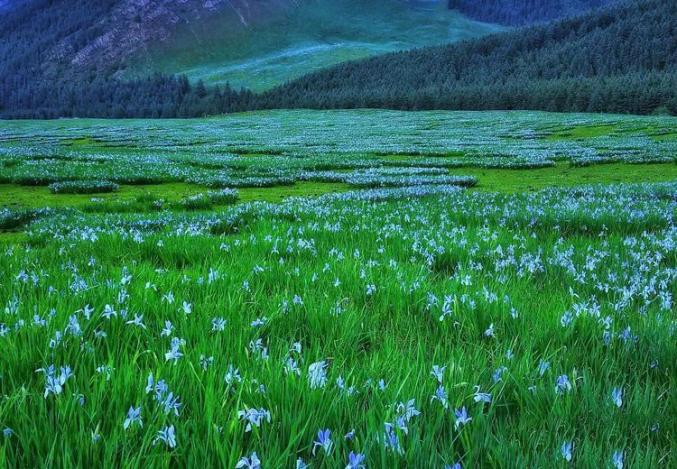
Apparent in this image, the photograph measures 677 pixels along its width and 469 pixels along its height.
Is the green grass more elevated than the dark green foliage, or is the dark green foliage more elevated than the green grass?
the dark green foliage

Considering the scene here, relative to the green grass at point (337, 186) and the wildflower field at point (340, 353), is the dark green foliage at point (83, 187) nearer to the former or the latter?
the green grass at point (337, 186)

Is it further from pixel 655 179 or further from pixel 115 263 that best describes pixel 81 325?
pixel 655 179

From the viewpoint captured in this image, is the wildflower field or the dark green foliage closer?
the wildflower field

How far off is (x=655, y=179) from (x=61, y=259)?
841 inches

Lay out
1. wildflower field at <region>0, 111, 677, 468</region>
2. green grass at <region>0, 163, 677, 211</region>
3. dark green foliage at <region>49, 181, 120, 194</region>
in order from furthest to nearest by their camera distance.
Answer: dark green foliage at <region>49, 181, 120, 194</region>
green grass at <region>0, 163, 677, 211</region>
wildflower field at <region>0, 111, 677, 468</region>

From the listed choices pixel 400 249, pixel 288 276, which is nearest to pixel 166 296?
pixel 288 276

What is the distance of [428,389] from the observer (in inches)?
86.4

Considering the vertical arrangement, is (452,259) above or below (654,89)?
below

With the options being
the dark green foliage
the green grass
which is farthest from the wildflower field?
the dark green foliage

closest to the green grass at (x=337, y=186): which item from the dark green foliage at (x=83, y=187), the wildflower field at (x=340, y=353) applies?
the dark green foliage at (x=83, y=187)

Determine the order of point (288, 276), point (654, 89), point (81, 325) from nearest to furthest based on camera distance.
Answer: point (81, 325) → point (288, 276) → point (654, 89)

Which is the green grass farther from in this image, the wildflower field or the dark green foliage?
the wildflower field

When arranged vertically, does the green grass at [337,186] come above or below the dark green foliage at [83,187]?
below

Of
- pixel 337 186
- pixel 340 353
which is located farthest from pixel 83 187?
pixel 340 353
